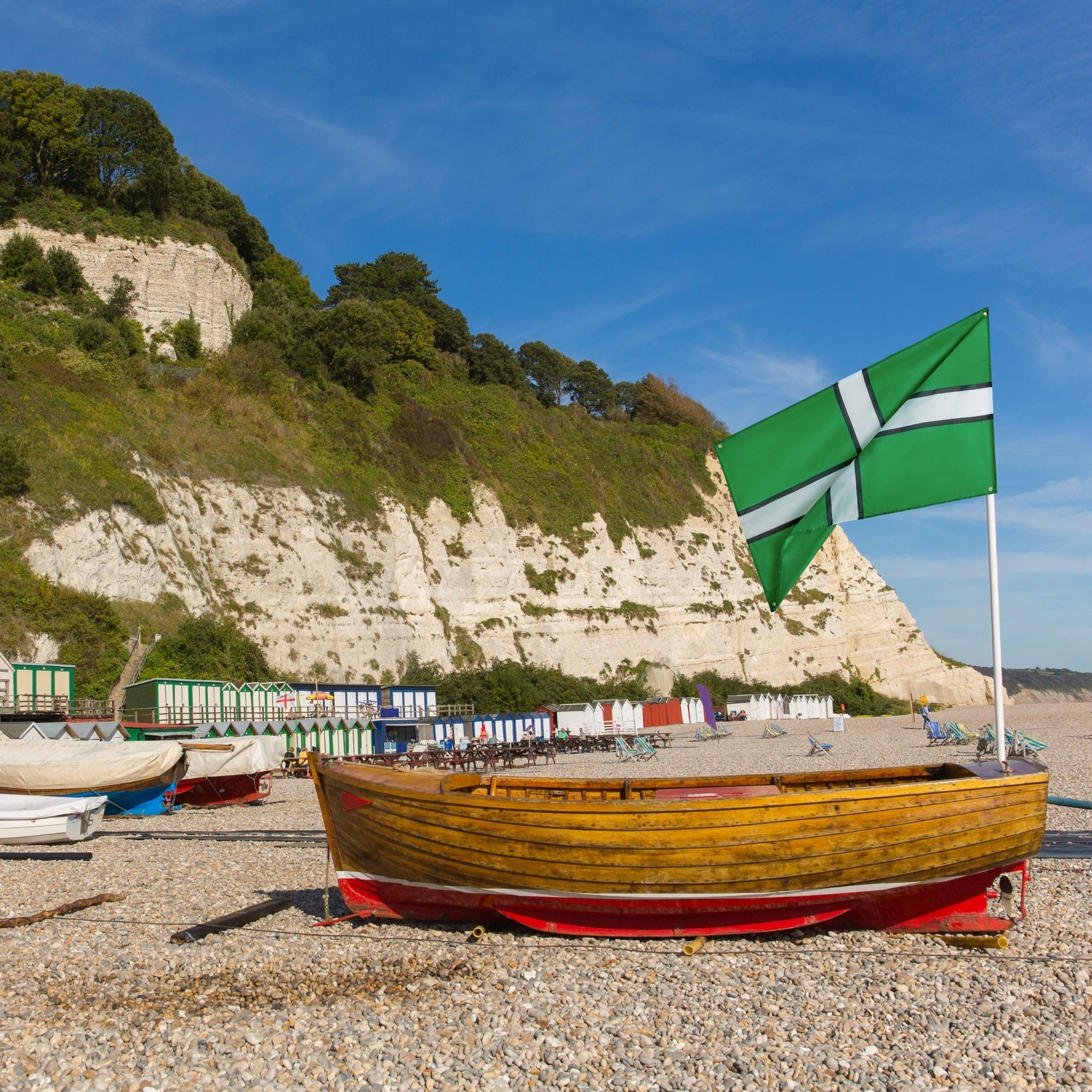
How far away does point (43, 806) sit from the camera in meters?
14.6

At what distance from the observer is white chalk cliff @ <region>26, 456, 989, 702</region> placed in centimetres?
3722

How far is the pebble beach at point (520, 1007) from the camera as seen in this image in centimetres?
537

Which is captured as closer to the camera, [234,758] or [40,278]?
[234,758]

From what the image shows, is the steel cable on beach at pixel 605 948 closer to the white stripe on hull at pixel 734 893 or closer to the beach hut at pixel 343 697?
the white stripe on hull at pixel 734 893

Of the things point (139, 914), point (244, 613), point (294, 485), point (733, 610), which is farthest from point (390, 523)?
point (139, 914)

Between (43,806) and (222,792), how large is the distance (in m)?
7.29

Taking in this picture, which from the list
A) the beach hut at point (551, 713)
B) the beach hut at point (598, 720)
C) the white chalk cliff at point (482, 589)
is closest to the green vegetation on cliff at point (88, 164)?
A: the white chalk cliff at point (482, 589)

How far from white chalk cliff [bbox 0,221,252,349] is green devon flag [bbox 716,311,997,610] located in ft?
149

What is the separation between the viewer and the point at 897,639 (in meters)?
65.3

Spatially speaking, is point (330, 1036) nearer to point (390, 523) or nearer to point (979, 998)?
point (979, 998)

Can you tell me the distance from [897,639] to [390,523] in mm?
38621

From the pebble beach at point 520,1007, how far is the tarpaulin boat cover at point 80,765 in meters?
8.74

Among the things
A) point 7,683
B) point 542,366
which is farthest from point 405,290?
point 7,683

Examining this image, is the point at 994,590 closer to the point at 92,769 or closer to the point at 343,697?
the point at 92,769
